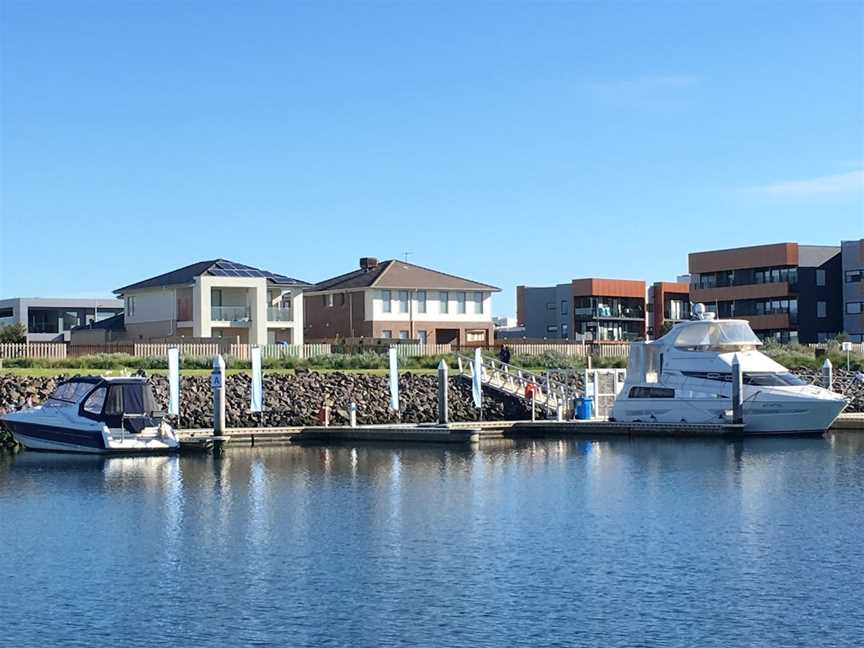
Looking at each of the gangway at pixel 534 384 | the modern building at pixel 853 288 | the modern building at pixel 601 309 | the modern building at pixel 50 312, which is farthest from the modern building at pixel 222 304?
the modern building at pixel 853 288

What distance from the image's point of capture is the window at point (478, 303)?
10250 centimetres

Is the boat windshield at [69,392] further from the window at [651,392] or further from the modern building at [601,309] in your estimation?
the modern building at [601,309]

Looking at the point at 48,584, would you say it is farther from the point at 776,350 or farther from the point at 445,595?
the point at 776,350

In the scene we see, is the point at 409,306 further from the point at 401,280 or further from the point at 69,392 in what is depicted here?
the point at 69,392

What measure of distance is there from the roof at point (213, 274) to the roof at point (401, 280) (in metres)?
6.79

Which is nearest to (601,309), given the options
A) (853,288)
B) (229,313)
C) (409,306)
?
(853,288)

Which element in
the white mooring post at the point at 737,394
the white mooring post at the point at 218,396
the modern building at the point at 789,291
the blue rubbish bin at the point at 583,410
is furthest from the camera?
the modern building at the point at 789,291

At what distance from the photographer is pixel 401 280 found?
10056 centimetres

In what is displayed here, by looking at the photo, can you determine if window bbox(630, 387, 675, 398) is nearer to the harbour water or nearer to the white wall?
the harbour water

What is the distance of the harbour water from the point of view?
74.8 feet

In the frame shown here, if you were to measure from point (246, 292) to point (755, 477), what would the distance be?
181ft

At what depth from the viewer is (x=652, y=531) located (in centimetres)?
3216

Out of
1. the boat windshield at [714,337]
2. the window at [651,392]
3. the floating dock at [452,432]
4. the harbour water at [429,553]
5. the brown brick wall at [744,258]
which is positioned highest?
the brown brick wall at [744,258]

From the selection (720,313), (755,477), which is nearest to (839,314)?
(720,313)
